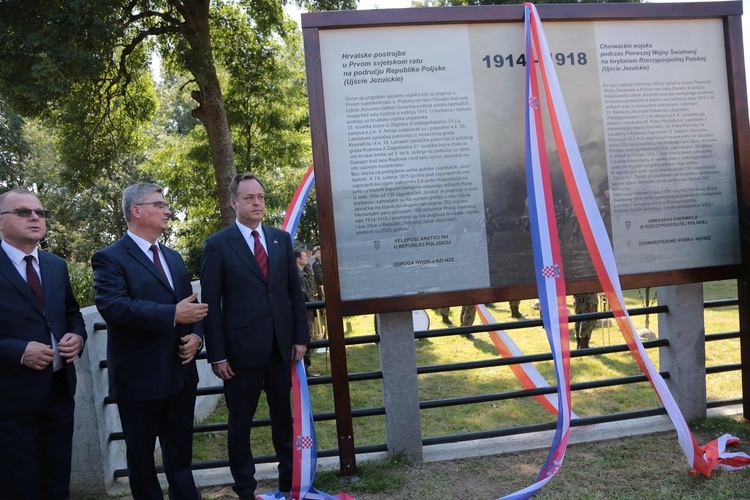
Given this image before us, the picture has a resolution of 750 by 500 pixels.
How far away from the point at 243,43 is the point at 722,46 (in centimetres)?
1160

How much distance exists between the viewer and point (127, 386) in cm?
321

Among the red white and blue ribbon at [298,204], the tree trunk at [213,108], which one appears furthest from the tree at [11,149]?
the red white and blue ribbon at [298,204]

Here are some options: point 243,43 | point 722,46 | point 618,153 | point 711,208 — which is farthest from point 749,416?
point 243,43

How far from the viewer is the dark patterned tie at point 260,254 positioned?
3650 millimetres

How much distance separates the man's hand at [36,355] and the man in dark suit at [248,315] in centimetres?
84

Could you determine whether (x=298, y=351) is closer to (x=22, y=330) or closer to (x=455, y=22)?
(x=22, y=330)

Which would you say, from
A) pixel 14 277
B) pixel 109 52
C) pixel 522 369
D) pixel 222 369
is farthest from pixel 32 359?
pixel 109 52

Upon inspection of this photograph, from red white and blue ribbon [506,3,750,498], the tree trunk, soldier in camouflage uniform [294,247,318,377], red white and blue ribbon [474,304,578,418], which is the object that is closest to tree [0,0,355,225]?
the tree trunk

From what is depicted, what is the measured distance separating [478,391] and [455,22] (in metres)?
4.51

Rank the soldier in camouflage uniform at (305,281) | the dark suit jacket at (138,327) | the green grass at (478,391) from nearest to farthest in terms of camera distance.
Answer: the dark suit jacket at (138,327), the green grass at (478,391), the soldier in camouflage uniform at (305,281)

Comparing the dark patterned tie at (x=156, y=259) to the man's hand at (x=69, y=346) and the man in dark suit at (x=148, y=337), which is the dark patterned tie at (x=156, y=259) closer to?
the man in dark suit at (x=148, y=337)

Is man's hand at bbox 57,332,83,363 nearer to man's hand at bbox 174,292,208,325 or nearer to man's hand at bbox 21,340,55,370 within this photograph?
man's hand at bbox 21,340,55,370

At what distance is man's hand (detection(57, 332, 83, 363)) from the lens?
314cm

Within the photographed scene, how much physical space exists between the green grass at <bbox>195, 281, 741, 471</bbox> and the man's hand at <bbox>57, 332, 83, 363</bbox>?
2402 mm
